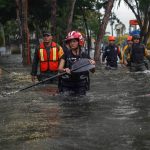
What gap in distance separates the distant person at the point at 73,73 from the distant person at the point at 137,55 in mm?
8251

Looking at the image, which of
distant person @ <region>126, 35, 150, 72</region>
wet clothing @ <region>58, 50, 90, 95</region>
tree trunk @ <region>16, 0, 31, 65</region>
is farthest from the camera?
tree trunk @ <region>16, 0, 31, 65</region>

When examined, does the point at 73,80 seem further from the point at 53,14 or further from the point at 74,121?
the point at 53,14

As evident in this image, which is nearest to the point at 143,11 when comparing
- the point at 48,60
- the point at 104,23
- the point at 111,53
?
the point at 104,23

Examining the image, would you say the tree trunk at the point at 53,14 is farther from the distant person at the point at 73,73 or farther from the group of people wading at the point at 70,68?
the distant person at the point at 73,73

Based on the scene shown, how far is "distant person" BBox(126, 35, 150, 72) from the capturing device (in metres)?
20.1

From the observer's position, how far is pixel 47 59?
529 inches

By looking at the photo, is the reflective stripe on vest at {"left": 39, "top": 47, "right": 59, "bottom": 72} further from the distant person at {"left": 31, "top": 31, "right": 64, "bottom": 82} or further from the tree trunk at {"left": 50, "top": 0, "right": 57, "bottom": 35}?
the tree trunk at {"left": 50, "top": 0, "right": 57, "bottom": 35}

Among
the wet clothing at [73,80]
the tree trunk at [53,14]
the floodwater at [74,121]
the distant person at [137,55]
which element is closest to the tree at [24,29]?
the tree trunk at [53,14]

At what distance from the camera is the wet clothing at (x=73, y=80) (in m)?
11.6

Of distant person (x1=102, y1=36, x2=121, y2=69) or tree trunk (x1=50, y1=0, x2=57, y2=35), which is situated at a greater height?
Answer: tree trunk (x1=50, y1=0, x2=57, y2=35)

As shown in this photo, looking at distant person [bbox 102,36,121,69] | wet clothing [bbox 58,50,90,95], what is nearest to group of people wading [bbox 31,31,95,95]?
wet clothing [bbox 58,50,90,95]

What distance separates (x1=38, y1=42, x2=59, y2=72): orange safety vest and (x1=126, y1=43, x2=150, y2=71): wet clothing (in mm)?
7082

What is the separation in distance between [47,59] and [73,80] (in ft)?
6.14

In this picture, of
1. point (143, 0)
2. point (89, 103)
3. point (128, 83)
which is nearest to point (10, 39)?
point (143, 0)
